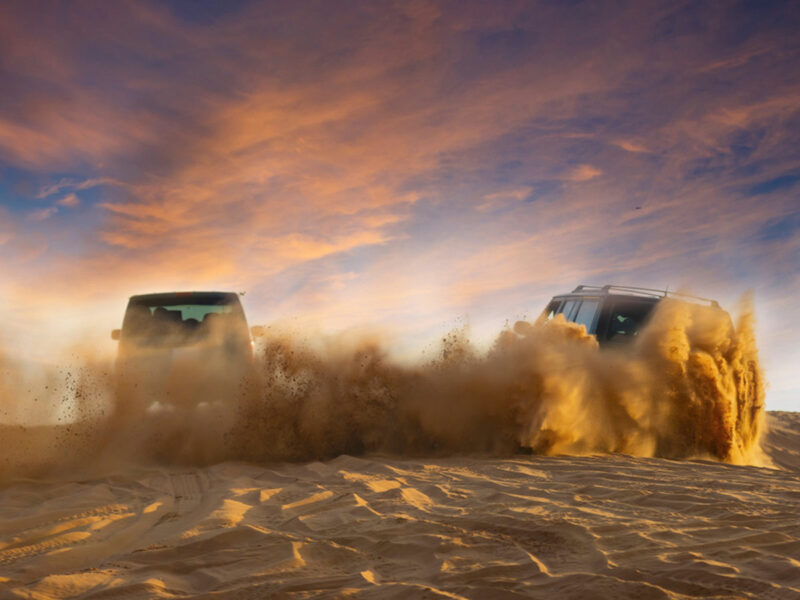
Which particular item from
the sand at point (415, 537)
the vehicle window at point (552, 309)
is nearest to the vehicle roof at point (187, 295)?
the sand at point (415, 537)

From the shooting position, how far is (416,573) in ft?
10.9

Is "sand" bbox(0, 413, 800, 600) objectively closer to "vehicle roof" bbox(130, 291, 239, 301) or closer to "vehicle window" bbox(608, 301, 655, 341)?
"vehicle window" bbox(608, 301, 655, 341)

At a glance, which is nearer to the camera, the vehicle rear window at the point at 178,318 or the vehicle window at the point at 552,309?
the vehicle rear window at the point at 178,318

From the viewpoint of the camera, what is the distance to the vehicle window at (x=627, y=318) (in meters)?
9.37

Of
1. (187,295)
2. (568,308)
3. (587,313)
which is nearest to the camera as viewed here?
(587,313)

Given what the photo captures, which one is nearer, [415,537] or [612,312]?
[415,537]

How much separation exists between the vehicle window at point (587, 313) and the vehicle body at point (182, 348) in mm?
4704

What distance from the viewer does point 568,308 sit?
10016 mm

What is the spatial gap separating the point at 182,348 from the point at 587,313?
18.8 ft

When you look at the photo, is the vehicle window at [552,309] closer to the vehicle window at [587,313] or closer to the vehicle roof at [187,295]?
the vehicle window at [587,313]

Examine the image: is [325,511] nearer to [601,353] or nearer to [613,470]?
[613,470]

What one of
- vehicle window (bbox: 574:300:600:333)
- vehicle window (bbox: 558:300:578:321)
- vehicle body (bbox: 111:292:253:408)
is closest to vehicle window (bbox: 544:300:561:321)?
vehicle window (bbox: 558:300:578:321)

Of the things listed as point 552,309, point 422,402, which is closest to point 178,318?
point 422,402

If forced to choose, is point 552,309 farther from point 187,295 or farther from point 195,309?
point 187,295
